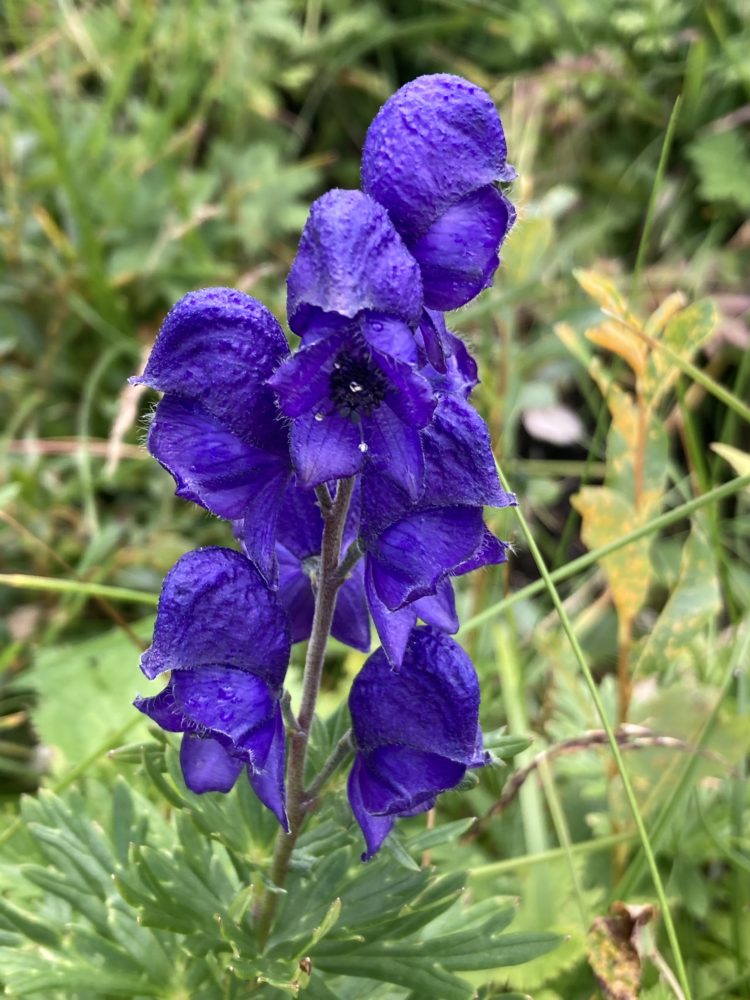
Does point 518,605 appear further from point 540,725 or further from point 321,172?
point 321,172

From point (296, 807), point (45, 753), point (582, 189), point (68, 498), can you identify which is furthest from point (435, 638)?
point (582, 189)

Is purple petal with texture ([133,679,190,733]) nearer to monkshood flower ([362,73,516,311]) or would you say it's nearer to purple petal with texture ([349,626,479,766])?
purple petal with texture ([349,626,479,766])

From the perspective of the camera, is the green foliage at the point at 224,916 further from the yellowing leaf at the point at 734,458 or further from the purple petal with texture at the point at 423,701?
the yellowing leaf at the point at 734,458

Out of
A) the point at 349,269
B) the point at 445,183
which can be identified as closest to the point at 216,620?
the point at 349,269

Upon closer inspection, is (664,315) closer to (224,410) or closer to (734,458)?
(734,458)

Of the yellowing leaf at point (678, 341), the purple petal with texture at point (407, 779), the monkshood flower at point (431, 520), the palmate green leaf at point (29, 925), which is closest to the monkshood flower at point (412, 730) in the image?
the purple petal with texture at point (407, 779)
